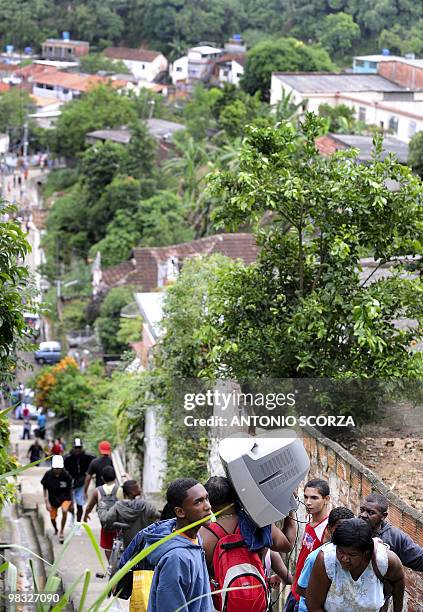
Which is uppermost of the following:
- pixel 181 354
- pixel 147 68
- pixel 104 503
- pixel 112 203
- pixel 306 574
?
pixel 306 574

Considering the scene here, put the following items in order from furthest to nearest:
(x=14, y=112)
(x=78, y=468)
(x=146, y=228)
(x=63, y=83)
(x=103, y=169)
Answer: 1. (x=63, y=83)
2. (x=14, y=112)
3. (x=103, y=169)
4. (x=146, y=228)
5. (x=78, y=468)

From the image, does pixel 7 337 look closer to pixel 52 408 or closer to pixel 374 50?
pixel 52 408

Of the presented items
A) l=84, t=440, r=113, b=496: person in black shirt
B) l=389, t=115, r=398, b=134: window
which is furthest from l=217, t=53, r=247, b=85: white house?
l=84, t=440, r=113, b=496: person in black shirt

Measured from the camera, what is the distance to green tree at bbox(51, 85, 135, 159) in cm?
5978

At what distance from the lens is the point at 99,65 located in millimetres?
89062

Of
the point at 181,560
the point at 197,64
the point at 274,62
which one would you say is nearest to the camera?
the point at 181,560

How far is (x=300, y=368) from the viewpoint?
377 inches

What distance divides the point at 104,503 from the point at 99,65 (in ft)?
274

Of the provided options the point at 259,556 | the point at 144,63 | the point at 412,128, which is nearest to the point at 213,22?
the point at 144,63

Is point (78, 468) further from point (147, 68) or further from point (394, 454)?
point (147, 68)

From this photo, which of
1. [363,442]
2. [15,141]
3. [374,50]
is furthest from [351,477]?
[374,50]

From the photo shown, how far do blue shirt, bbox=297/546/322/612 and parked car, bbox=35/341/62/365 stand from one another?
→ 102 feet

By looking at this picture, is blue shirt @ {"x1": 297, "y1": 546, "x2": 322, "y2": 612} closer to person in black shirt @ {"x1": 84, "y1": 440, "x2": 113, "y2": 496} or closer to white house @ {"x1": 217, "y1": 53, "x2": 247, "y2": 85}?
person in black shirt @ {"x1": 84, "y1": 440, "x2": 113, "y2": 496}

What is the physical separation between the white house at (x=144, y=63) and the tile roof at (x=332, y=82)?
34986 mm
